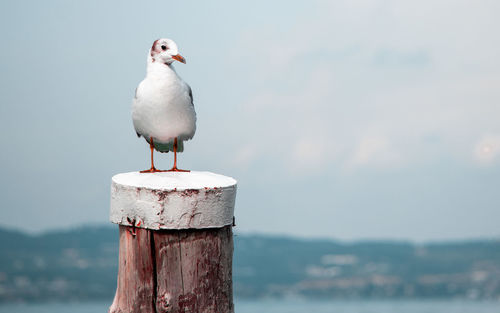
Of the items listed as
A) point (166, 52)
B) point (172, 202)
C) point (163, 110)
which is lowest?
point (172, 202)

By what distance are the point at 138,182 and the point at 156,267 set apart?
2.55ft

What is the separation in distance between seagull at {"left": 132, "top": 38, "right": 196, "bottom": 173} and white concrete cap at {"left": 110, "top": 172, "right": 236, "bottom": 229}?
132 cm

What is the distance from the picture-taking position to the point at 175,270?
7.02 metres

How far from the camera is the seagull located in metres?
8.63

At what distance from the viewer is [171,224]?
6957 millimetres

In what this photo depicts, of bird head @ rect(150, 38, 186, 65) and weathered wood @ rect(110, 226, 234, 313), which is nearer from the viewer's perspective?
weathered wood @ rect(110, 226, 234, 313)

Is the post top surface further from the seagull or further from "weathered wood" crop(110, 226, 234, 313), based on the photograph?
the seagull

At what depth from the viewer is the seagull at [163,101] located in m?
8.63

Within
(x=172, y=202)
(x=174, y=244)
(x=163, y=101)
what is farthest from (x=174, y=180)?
(x=163, y=101)

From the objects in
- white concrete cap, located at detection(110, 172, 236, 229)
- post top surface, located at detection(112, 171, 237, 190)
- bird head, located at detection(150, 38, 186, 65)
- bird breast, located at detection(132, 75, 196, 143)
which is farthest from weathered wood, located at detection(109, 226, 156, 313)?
bird head, located at detection(150, 38, 186, 65)

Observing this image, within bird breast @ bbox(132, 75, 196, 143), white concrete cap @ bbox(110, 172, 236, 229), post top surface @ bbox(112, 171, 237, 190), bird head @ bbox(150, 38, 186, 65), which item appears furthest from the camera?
bird head @ bbox(150, 38, 186, 65)

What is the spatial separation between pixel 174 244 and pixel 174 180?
0.60 m

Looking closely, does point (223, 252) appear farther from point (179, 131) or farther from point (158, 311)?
point (179, 131)

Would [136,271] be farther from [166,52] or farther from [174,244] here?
[166,52]
